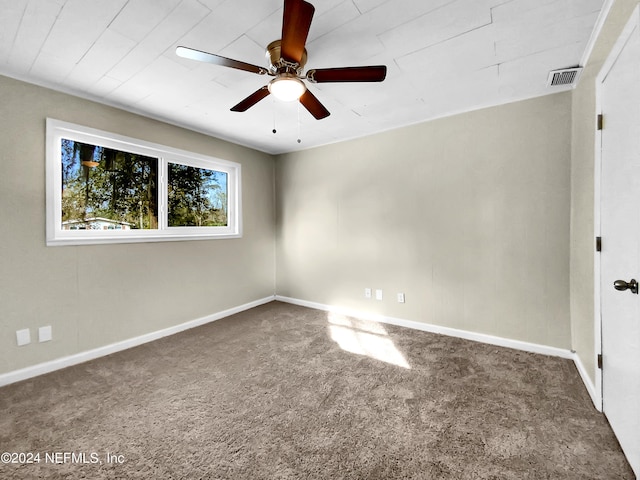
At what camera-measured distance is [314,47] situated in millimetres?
1837

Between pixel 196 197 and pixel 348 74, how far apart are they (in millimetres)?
2671

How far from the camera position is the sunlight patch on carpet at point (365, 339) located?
2586mm

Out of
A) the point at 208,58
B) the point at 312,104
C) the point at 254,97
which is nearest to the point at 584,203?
the point at 312,104

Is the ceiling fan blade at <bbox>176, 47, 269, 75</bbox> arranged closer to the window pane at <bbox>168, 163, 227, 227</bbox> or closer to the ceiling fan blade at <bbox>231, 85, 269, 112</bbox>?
the ceiling fan blade at <bbox>231, 85, 269, 112</bbox>

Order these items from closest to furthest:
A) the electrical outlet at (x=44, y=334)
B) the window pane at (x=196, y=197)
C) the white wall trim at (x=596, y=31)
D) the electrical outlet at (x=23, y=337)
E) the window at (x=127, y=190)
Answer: the white wall trim at (x=596, y=31)
the electrical outlet at (x=23, y=337)
the electrical outlet at (x=44, y=334)
the window at (x=127, y=190)
the window pane at (x=196, y=197)

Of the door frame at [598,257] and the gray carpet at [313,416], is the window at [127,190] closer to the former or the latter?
the gray carpet at [313,416]

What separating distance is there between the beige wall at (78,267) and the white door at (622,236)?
3.64 metres

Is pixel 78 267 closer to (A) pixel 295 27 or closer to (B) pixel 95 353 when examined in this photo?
(B) pixel 95 353

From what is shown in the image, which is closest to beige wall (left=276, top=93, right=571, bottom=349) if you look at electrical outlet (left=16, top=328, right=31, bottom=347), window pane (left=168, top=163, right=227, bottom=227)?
window pane (left=168, top=163, right=227, bottom=227)

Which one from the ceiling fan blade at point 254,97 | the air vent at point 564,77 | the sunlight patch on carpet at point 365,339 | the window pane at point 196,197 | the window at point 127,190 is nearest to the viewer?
the ceiling fan blade at point 254,97

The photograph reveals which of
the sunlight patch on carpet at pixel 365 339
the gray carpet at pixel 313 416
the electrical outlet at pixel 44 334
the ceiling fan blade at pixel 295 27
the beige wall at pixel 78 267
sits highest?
the ceiling fan blade at pixel 295 27

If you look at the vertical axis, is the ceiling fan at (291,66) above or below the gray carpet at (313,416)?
above

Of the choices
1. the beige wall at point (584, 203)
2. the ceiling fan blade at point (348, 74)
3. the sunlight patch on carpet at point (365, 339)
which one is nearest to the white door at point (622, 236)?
the beige wall at point (584, 203)

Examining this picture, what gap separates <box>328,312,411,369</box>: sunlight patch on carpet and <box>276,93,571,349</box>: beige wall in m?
0.29
